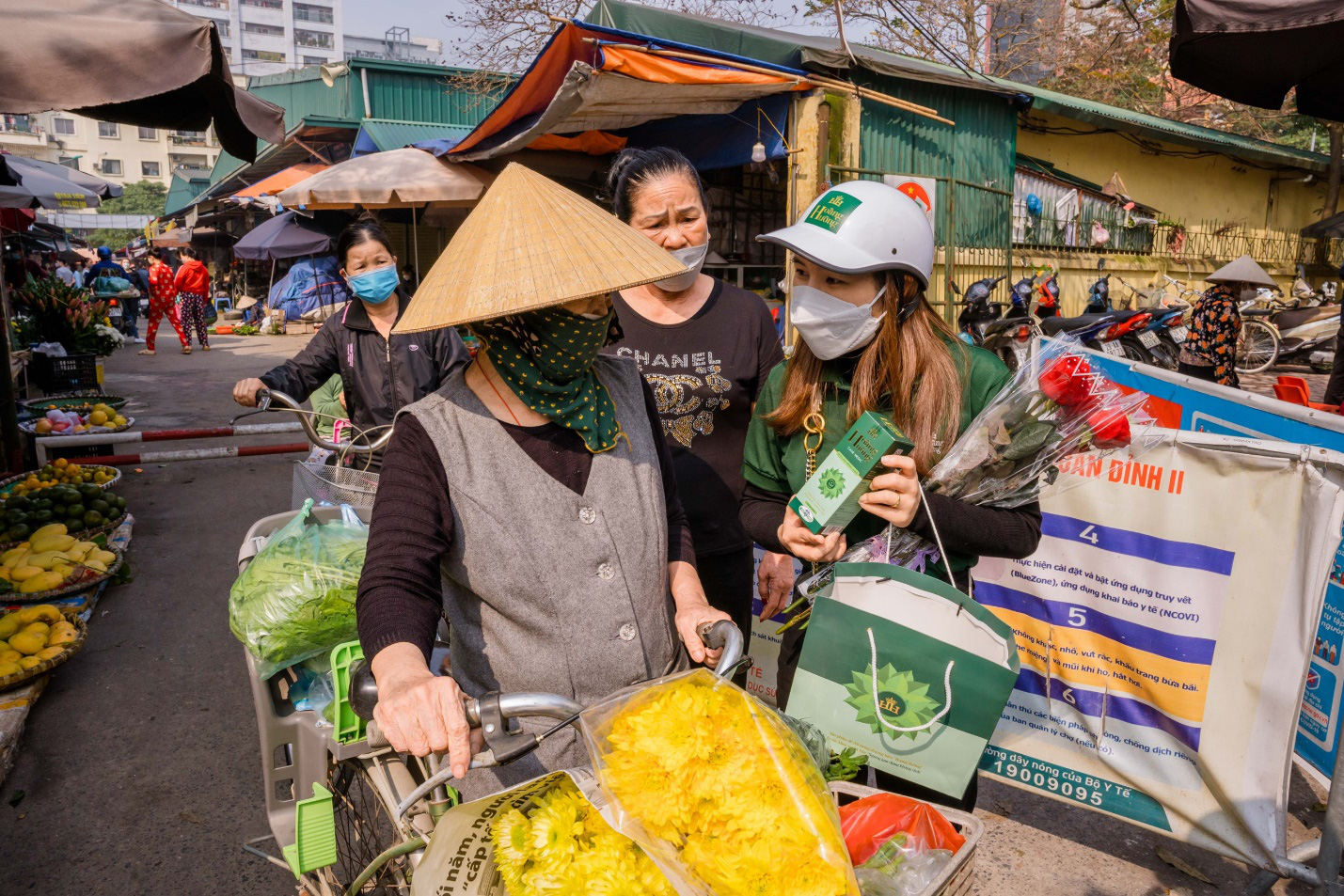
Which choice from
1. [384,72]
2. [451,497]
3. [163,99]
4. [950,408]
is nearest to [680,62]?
[163,99]

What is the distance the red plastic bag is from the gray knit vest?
50 centimetres

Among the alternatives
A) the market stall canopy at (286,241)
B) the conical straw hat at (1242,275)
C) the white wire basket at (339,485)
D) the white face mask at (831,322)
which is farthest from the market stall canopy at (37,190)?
the conical straw hat at (1242,275)

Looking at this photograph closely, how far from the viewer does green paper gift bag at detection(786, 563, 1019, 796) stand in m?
1.55

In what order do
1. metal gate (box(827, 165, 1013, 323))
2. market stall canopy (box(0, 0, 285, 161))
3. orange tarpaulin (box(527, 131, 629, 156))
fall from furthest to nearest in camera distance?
metal gate (box(827, 165, 1013, 323))
orange tarpaulin (box(527, 131, 629, 156))
market stall canopy (box(0, 0, 285, 161))

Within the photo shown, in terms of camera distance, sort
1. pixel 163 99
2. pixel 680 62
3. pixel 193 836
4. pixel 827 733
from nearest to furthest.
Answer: pixel 827 733, pixel 193 836, pixel 163 99, pixel 680 62

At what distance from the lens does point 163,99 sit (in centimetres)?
448

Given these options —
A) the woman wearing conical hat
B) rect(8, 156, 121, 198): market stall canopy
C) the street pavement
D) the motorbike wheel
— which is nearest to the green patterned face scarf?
the woman wearing conical hat

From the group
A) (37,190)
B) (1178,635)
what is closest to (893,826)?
(1178,635)

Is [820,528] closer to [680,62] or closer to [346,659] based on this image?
[346,659]

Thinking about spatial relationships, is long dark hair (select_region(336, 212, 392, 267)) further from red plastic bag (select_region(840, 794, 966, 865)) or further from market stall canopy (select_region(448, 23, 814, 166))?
red plastic bag (select_region(840, 794, 966, 865))

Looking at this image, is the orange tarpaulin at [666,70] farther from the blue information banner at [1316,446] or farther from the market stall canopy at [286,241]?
the market stall canopy at [286,241]

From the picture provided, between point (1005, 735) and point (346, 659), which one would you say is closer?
point (346, 659)

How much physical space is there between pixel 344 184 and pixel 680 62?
4.20 metres

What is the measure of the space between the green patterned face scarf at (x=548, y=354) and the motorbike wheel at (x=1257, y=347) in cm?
1417
